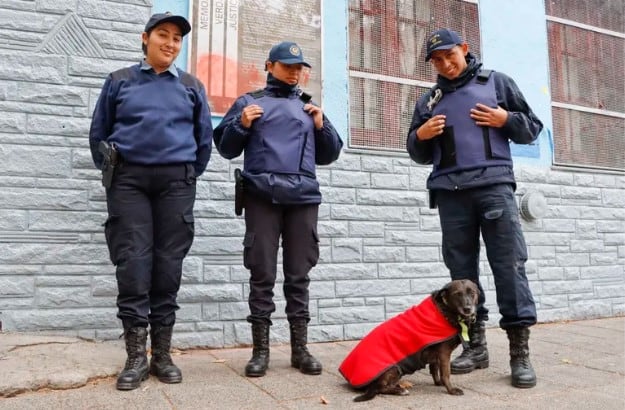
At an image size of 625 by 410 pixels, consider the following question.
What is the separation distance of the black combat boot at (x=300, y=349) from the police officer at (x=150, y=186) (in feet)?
2.25

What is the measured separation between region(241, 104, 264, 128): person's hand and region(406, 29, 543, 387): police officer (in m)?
0.97

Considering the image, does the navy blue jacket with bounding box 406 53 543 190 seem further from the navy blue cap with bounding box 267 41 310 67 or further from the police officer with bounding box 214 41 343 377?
the navy blue cap with bounding box 267 41 310 67

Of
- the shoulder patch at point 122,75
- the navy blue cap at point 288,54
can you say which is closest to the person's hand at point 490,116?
the navy blue cap at point 288,54

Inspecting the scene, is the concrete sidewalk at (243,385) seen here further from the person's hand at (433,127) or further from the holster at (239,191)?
the person's hand at (433,127)

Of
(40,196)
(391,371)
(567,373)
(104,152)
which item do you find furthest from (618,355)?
(40,196)

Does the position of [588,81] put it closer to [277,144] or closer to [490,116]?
[490,116]

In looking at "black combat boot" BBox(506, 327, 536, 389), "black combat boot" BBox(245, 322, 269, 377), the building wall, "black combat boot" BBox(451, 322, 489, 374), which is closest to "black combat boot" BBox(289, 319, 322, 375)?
"black combat boot" BBox(245, 322, 269, 377)

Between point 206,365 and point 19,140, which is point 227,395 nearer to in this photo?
point 206,365

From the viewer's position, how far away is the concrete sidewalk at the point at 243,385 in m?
2.47

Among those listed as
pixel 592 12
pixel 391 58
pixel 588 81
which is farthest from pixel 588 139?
pixel 391 58

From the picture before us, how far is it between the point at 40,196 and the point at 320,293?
214 cm

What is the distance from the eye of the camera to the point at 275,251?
3.08 metres

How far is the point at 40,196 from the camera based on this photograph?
11.6ft

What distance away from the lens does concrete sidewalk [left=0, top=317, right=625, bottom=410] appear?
2469 mm
